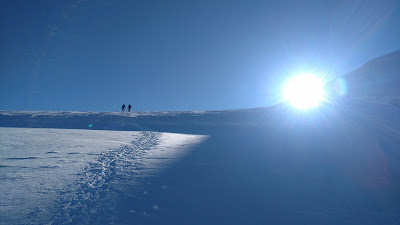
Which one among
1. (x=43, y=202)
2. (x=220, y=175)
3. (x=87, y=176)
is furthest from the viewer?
(x=220, y=175)

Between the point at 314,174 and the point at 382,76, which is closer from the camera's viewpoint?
the point at 314,174

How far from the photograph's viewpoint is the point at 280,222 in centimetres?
370

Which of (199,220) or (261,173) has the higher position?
(261,173)

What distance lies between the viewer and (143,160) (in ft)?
23.0

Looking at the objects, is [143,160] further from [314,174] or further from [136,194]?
[314,174]

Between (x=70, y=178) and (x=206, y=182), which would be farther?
(x=206, y=182)

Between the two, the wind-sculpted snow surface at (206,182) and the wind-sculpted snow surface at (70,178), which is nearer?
the wind-sculpted snow surface at (70,178)

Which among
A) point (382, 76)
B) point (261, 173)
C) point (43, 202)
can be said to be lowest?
point (43, 202)

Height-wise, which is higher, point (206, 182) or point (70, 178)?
point (206, 182)

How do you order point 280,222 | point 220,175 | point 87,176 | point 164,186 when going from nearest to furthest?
point 280,222 → point 164,186 → point 87,176 → point 220,175

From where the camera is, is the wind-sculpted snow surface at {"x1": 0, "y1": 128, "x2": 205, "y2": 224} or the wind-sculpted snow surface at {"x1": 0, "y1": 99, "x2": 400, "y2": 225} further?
the wind-sculpted snow surface at {"x1": 0, "y1": 99, "x2": 400, "y2": 225}

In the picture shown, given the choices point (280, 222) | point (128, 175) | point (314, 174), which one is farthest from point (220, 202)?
point (314, 174)

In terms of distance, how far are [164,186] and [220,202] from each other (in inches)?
52.5

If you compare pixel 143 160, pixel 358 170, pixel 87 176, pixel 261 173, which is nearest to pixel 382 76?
pixel 358 170
